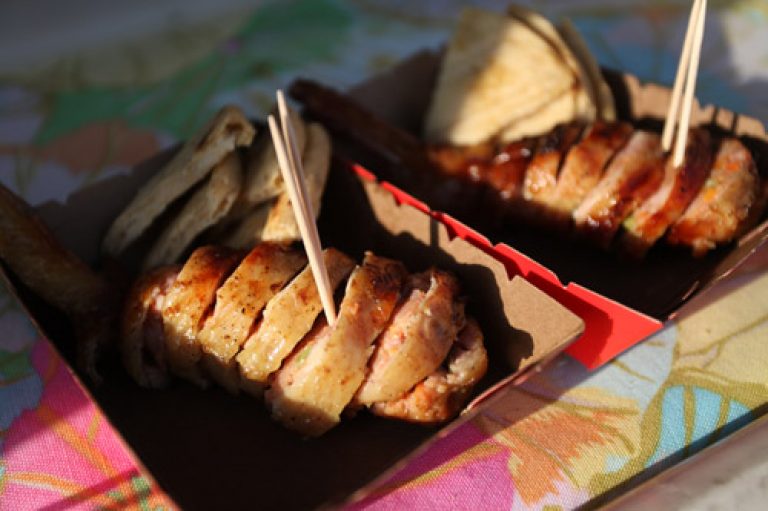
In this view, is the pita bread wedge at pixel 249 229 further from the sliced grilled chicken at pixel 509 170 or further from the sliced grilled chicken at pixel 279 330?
the sliced grilled chicken at pixel 509 170

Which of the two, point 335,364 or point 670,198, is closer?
point 335,364

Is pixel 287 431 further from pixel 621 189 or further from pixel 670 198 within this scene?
pixel 670 198

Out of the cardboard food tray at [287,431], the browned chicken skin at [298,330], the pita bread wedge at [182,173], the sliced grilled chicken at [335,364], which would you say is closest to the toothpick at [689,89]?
the cardboard food tray at [287,431]

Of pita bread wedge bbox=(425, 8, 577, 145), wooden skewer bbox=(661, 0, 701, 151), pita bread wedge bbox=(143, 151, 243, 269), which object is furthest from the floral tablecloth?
pita bread wedge bbox=(425, 8, 577, 145)

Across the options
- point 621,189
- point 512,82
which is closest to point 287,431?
point 621,189

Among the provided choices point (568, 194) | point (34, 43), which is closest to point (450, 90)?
point (568, 194)

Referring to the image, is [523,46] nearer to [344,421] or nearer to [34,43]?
[344,421]
